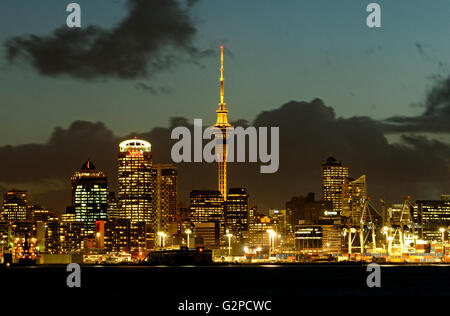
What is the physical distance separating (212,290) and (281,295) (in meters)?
15.0

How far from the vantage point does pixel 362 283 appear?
532 feet
